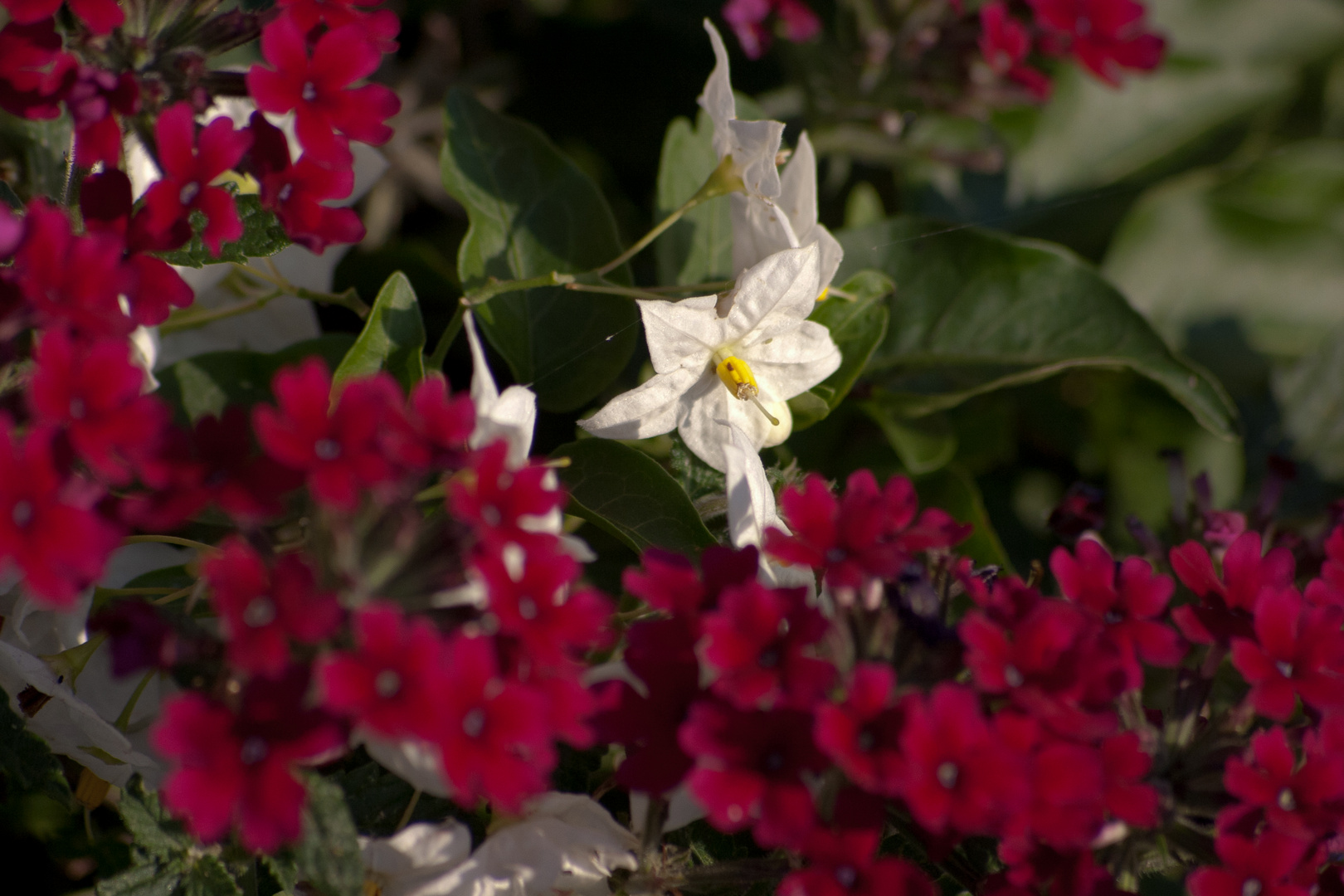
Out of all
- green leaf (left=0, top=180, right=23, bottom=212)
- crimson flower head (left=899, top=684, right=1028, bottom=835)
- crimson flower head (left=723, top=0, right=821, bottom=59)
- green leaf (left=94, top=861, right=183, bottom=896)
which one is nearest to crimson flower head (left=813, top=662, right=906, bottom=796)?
crimson flower head (left=899, top=684, right=1028, bottom=835)

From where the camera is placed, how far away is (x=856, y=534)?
639 mm

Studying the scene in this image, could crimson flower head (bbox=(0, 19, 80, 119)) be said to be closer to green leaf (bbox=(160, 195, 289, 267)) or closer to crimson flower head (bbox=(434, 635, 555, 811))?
green leaf (bbox=(160, 195, 289, 267))

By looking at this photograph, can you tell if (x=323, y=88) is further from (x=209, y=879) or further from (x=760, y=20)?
(x=760, y=20)

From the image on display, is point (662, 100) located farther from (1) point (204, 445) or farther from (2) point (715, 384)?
(1) point (204, 445)

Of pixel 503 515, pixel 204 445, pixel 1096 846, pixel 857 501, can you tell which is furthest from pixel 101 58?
pixel 1096 846

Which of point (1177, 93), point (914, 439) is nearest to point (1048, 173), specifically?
point (1177, 93)

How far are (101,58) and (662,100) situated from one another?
1075mm

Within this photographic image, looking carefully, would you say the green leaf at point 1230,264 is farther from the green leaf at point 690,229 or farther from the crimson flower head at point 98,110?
the crimson flower head at point 98,110

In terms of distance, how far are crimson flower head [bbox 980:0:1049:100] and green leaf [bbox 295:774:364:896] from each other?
103cm

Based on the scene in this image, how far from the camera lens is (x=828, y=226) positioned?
1401 mm

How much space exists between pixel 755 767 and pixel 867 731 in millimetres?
63

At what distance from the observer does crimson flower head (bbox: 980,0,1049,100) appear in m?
1.17

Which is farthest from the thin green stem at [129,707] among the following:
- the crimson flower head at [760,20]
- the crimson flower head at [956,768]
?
the crimson flower head at [760,20]

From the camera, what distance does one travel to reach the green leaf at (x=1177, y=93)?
5.34 feet
